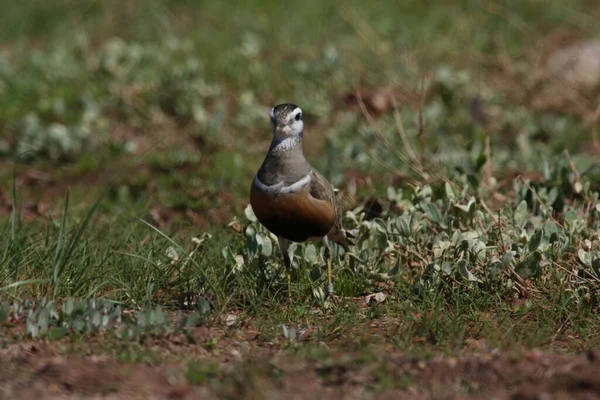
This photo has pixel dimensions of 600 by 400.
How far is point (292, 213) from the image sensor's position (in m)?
5.17

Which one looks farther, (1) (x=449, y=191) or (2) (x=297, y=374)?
(1) (x=449, y=191)

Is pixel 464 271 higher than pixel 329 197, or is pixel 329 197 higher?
pixel 329 197

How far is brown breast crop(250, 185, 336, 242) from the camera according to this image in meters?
5.16

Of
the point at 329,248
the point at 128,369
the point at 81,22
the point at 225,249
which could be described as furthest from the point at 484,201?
the point at 81,22

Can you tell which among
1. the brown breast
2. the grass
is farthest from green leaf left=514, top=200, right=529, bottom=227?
the brown breast

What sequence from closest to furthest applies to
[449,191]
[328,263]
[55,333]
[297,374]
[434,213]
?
1. [297,374]
2. [55,333]
3. [328,263]
4. [434,213]
5. [449,191]

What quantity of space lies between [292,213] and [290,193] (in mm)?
103

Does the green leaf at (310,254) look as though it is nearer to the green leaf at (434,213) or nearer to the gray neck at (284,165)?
the gray neck at (284,165)

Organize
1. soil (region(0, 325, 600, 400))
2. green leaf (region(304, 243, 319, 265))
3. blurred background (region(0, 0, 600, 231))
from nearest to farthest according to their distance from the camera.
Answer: soil (region(0, 325, 600, 400)) → green leaf (region(304, 243, 319, 265)) → blurred background (region(0, 0, 600, 231))

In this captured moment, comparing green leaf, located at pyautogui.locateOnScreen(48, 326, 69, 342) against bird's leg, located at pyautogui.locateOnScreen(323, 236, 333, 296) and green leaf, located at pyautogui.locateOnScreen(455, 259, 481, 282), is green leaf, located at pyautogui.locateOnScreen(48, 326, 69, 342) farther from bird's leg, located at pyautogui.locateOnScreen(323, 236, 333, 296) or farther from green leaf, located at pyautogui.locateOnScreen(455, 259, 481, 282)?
green leaf, located at pyautogui.locateOnScreen(455, 259, 481, 282)

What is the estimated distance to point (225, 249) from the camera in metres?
5.52

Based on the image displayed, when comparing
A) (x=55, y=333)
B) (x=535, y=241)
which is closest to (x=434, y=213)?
(x=535, y=241)

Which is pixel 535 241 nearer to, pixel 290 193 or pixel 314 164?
pixel 290 193

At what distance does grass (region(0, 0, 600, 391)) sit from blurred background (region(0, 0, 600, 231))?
24mm
